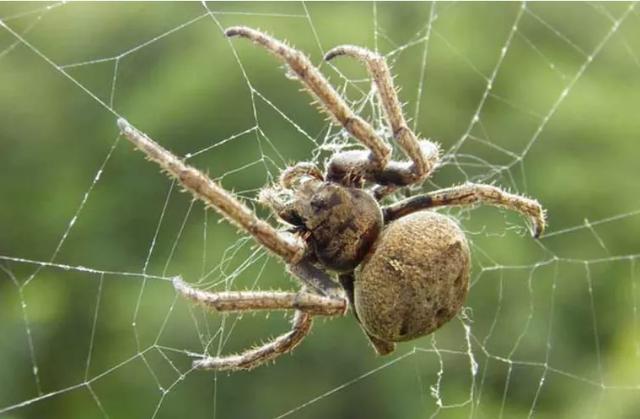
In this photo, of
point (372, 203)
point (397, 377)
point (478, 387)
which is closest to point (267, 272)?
point (397, 377)

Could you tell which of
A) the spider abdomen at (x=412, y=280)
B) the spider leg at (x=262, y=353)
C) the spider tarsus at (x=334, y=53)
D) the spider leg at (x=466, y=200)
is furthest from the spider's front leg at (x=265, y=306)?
the spider tarsus at (x=334, y=53)

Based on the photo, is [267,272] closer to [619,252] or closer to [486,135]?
[486,135]

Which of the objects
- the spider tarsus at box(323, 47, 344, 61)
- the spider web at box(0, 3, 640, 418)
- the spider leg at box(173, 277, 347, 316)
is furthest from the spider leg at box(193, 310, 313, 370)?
the spider web at box(0, 3, 640, 418)

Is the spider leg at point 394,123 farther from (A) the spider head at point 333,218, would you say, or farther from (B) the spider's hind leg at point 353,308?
(B) the spider's hind leg at point 353,308

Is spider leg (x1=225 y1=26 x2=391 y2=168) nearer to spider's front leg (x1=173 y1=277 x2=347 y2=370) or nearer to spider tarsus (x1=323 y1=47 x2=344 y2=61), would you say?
spider tarsus (x1=323 y1=47 x2=344 y2=61)

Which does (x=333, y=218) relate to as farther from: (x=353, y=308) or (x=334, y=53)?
(x=334, y=53)

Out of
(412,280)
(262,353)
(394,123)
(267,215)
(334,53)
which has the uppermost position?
(334,53)

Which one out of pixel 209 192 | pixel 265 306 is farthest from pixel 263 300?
pixel 209 192
